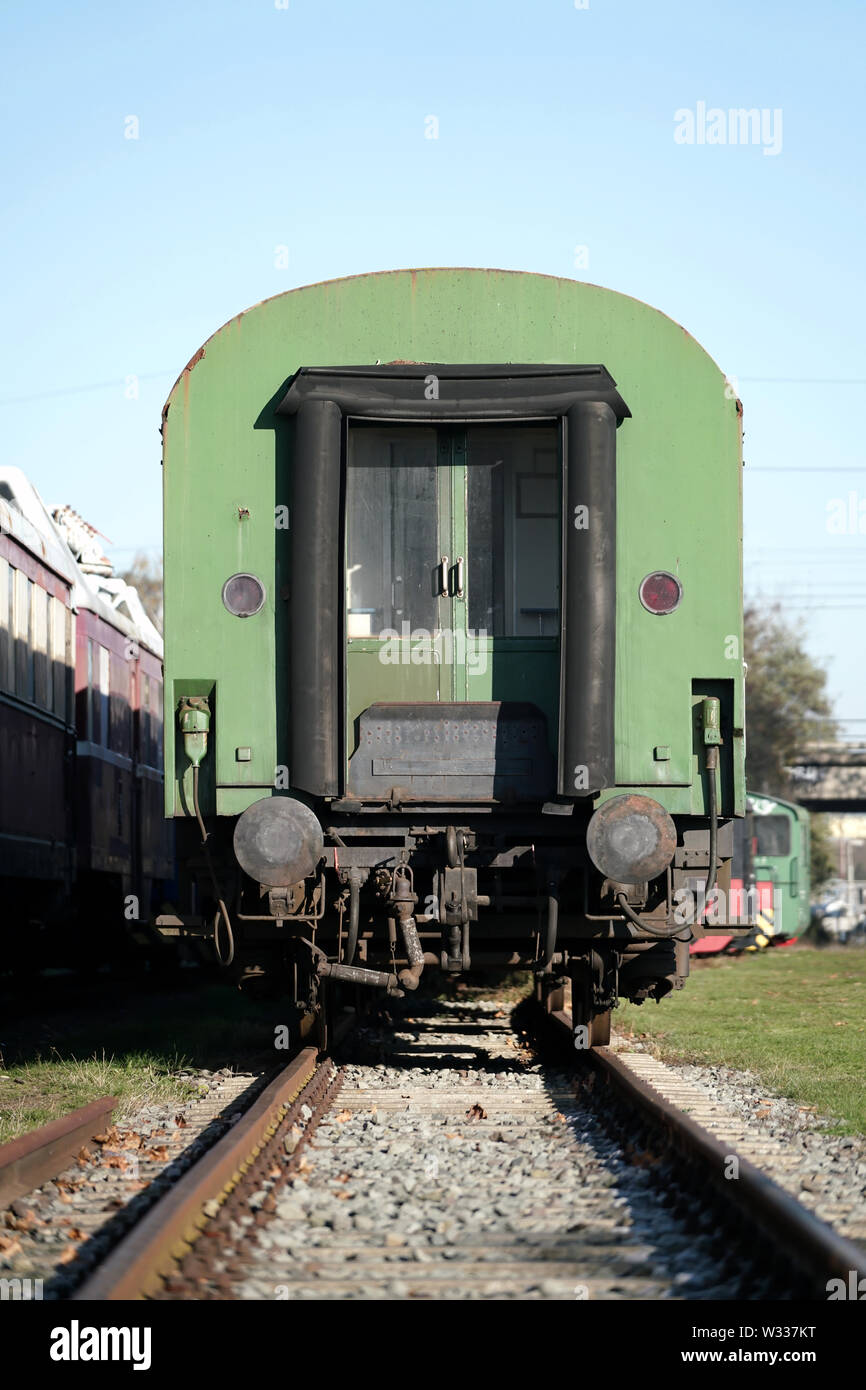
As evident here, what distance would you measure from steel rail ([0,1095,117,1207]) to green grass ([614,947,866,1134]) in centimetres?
341

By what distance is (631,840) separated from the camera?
7734 millimetres

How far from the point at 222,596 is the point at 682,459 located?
2.53 metres

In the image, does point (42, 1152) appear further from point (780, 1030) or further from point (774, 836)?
point (774, 836)

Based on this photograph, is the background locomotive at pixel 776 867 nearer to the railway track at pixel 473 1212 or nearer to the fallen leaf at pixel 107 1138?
the railway track at pixel 473 1212

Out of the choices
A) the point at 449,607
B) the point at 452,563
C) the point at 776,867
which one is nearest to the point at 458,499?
the point at 452,563

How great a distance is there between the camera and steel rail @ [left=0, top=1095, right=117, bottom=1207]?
5613 millimetres

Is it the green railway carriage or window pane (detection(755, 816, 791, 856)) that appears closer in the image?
Answer: the green railway carriage

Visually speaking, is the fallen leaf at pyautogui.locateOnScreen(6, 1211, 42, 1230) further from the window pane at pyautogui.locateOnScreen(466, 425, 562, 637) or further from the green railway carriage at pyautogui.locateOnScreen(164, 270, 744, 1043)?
the window pane at pyautogui.locateOnScreen(466, 425, 562, 637)

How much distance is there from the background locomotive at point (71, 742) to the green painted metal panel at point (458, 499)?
2443mm

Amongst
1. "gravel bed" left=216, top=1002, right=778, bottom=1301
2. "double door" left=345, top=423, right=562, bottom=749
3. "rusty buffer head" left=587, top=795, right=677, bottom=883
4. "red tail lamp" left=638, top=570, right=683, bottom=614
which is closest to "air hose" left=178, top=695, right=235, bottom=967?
"double door" left=345, top=423, right=562, bottom=749

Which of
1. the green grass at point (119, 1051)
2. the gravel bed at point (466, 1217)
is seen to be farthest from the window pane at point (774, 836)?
the gravel bed at point (466, 1217)

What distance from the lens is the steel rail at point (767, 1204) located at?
396 cm

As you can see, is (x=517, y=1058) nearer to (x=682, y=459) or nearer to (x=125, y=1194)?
(x=682, y=459)

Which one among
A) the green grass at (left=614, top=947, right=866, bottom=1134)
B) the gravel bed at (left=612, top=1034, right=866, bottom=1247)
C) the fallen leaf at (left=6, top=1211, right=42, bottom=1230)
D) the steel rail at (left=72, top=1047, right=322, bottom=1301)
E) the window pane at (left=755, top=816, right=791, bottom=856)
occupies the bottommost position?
the green grass at (left=614, top=947, right=866, bottom=1134)
